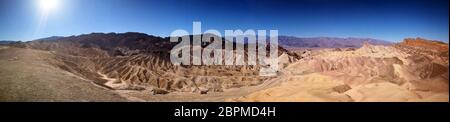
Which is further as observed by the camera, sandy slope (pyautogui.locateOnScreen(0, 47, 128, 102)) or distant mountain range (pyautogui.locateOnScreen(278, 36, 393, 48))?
distant mountain range (pyautogui.locateOnScreen(278, 36, 393, 48))

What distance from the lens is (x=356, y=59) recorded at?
37.6 metres

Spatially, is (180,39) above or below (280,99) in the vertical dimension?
above

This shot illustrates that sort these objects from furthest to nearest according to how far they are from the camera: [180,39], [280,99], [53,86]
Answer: [180,39] < [53,86] < [280,99]

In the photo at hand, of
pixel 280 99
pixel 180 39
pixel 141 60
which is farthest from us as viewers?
pixel 180 39

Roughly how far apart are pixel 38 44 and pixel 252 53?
1333 inches

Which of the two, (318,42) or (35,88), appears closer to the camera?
(35,88)

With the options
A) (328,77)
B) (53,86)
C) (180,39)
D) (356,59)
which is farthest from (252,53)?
(53,86)

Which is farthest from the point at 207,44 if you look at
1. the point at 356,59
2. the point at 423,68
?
the point at 423,68

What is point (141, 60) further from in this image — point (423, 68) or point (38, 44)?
point (423, 68)

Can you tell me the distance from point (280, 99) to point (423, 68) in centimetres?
741

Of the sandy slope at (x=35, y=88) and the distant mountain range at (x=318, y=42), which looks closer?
the sandy slope at (x=35, y=88)
